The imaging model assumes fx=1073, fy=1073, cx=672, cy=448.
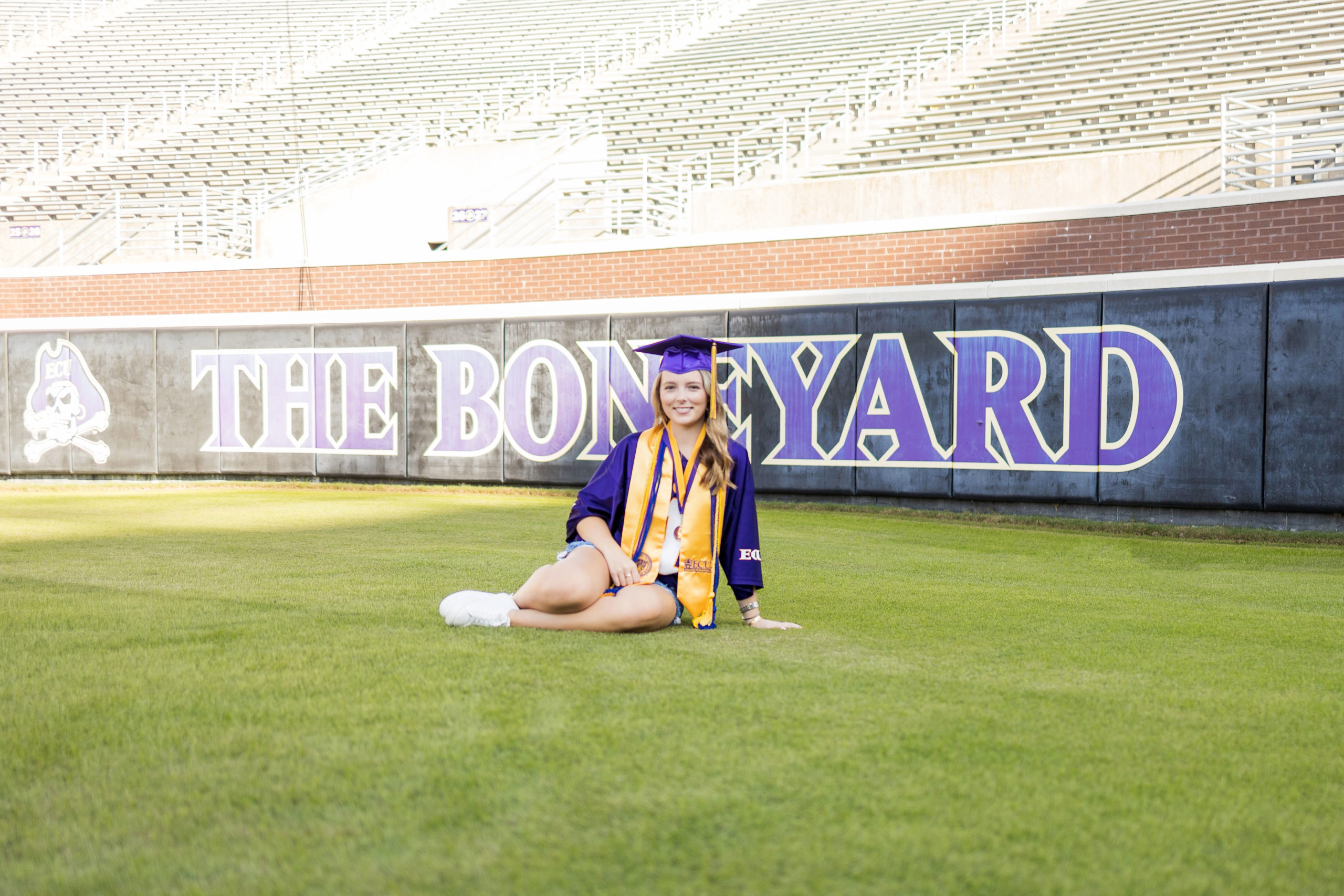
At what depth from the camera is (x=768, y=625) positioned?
4.83 metres

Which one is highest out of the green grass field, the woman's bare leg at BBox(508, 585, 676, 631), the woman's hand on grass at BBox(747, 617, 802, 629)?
the woman's bare leg at BBox(508, 585, 676, 631)

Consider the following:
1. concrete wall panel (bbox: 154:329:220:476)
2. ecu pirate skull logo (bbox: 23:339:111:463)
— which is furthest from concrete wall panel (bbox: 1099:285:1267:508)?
ecu pirate skull logo (bbox: 23:339:111:463)

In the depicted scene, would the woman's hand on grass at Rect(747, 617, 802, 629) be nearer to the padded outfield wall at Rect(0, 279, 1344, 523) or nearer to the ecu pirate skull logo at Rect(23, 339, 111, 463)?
the padded outfield wall at Rect(0, 279, 1344, 523)

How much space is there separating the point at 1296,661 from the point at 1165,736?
1659 millimetres

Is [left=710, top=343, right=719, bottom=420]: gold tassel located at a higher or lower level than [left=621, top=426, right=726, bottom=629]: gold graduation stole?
higher

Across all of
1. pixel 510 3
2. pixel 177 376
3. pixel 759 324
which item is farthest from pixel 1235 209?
Answer: pixel 510 3

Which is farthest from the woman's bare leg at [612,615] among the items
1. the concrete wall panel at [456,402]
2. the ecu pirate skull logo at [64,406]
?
the ecu pirate skull logo at [64,406]

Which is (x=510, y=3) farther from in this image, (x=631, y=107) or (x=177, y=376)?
(x=177, y=376)

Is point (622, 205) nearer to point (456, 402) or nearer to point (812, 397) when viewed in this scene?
point (456, 402)

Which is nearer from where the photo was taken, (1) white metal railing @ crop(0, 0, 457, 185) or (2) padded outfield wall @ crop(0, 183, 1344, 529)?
(2) padded outfield wall @ crop(0, 183, 1344, 529)

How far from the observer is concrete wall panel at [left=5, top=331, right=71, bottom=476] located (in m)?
16.6

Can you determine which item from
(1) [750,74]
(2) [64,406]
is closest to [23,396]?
(2) [64,406]

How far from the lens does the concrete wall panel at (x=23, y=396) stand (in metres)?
16.6

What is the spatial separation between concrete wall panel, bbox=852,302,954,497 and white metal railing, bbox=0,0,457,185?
1633 cm
